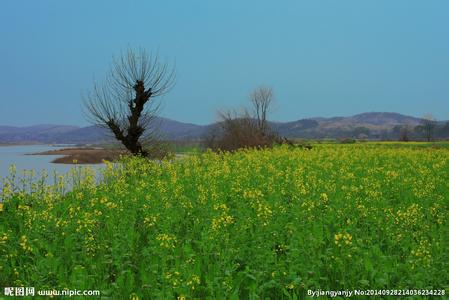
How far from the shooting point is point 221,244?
8.10 meters

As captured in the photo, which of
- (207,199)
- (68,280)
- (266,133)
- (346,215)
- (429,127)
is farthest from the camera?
(429,127)

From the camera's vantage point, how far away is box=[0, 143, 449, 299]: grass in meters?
6.59

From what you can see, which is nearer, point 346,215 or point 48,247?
point 48,247

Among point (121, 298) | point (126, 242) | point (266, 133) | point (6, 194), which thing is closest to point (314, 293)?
point (121, 298)

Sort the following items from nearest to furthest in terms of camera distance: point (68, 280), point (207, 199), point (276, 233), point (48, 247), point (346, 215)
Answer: point (68, 280) < point (48, 247) < point (276, 233) < point (346, 215) < point (207, 199)

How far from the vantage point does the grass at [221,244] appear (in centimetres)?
659

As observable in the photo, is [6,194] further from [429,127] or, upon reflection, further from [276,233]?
[429,127]

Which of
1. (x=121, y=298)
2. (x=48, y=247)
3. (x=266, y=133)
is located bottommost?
(x=121, y=298)

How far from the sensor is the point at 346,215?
10.1 metres

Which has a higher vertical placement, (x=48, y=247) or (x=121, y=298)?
(x=48, y=247)

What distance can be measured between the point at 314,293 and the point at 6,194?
8.18 metres

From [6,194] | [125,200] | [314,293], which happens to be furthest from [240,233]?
[6,194]

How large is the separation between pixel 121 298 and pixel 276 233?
2.96m

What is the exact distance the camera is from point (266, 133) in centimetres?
3919
